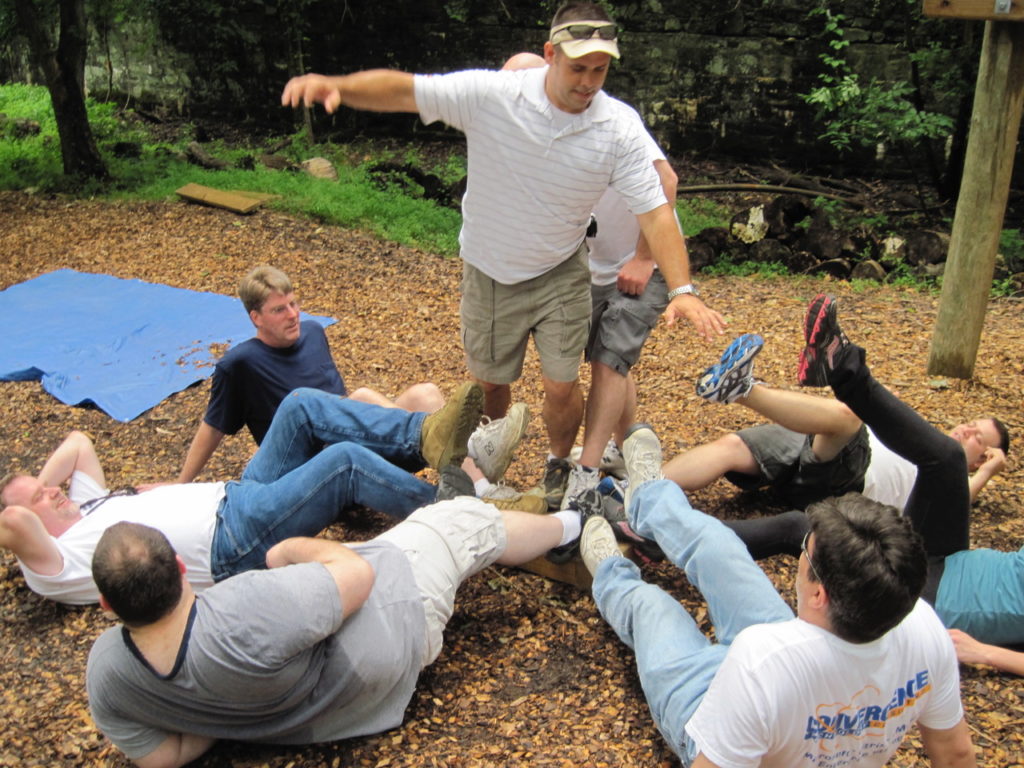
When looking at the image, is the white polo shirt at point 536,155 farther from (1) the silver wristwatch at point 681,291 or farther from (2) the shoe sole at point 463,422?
(2) the shoe sole at point 463,422

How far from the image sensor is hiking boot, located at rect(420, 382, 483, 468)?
10.8ft

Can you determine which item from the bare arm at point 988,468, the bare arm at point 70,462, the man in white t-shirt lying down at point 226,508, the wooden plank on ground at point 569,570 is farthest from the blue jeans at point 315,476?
the bare arm at point 988,468

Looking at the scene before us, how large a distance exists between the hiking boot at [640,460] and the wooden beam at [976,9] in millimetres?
2801

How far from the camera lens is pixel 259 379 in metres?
3.71

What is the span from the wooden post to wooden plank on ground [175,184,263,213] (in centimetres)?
615

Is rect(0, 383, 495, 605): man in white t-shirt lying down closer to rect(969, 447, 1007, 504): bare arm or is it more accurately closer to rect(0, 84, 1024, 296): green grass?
rect(969, 447, 1007, 504): bare arm

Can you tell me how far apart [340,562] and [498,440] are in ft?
3.85

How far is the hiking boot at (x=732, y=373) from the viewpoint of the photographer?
10.6 ft

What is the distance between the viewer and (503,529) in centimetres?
310

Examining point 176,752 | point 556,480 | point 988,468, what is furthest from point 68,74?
point 988,468

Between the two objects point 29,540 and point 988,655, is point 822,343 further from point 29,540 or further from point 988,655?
point 29,540

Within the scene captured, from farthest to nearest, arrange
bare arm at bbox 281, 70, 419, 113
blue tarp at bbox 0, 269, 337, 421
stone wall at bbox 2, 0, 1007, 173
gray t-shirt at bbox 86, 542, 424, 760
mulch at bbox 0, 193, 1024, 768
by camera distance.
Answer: stone wall at bbox 2, 0, 1007, 173 < blue tarp at bbox 0, 269, 337, 421 < bare arm at bbox 281, 70, 419, 113 < mulch at bbox 0, 193, 1024, 768 < gray t-shirt at bbox 86, 542, 424, 760

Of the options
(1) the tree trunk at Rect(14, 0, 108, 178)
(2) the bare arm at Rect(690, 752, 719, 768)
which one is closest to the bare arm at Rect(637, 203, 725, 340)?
(2) the bare arm at Rect(690, 752, 719, 768)

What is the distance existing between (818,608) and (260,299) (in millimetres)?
2456
